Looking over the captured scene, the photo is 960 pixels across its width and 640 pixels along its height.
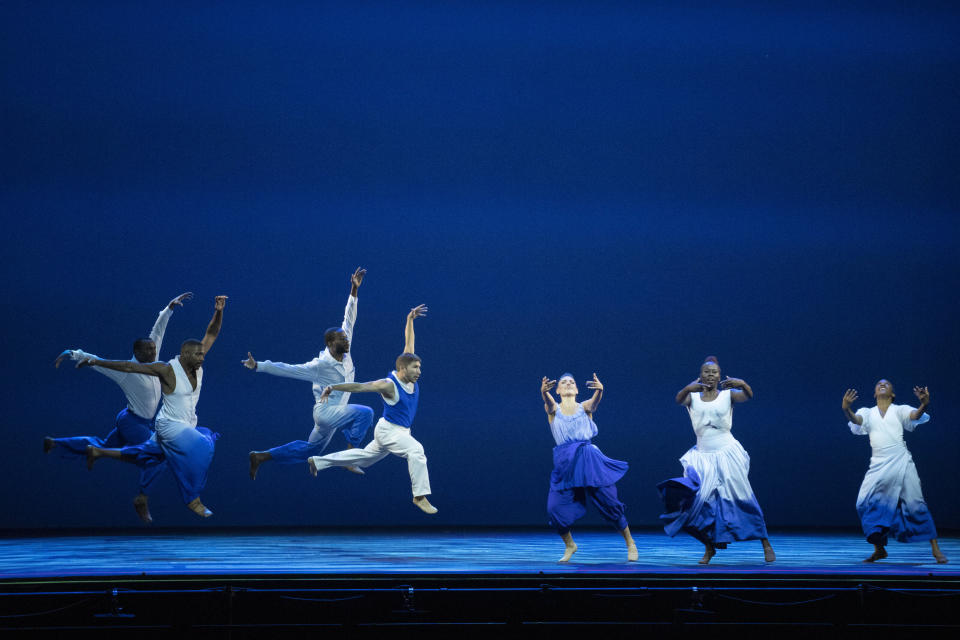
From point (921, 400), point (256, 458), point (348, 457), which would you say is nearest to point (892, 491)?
point (921, 400)

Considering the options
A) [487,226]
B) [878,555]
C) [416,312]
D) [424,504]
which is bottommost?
[878,555]

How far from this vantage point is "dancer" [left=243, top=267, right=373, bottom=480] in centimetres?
713

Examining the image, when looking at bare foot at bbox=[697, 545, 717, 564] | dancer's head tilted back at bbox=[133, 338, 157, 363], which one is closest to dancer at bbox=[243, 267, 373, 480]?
dancer's head tilted back at bbox=[133, 338, 157, 363]

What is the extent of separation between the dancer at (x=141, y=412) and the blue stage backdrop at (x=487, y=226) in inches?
38.0

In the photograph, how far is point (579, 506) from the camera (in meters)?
5.68

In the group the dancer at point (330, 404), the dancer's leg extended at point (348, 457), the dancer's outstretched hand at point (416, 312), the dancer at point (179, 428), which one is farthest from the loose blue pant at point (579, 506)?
the dancer at point (179, 428)

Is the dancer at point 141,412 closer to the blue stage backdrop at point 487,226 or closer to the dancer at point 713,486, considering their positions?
the blue stage backdrop at point 487,226

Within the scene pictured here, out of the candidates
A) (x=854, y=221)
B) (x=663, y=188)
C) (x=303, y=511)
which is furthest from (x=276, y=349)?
(x=854, y=221)

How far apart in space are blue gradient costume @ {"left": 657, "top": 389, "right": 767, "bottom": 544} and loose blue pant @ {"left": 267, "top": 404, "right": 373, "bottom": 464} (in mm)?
2456

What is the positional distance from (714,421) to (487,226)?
122 inches

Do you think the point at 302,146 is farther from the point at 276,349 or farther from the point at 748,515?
the point at 748,515

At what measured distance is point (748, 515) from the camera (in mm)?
5633

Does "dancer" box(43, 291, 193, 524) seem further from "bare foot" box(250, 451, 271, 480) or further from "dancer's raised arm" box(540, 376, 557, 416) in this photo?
"dancer's raised arm" box(540, 376, 557, 416)

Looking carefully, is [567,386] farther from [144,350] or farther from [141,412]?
[141,412]
